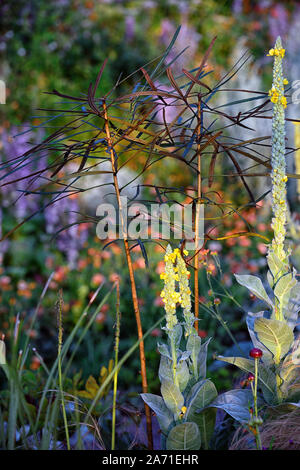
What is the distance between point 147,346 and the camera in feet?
8.18

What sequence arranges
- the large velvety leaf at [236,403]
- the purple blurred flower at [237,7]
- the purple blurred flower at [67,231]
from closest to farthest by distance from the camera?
the large velvety leaf at [236,403] → the purple blurred flower at [67,231] → the purple blurred flower at [237,7]

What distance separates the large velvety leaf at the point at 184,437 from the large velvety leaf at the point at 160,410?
6cm

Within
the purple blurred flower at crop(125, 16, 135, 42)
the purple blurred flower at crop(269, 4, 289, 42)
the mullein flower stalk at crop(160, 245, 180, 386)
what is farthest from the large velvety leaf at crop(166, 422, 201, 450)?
the purple blurred flower at crop(269, 4, 289, 42)

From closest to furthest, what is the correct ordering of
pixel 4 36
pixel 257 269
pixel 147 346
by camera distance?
pixel 147 346 < pixel 257 269 < pixel 4 36

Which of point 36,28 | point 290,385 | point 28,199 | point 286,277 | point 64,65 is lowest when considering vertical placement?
point 290,385

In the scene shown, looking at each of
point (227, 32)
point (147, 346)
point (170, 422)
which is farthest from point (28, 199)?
point (227, 32)

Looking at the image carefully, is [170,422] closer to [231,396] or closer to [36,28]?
[231,396]

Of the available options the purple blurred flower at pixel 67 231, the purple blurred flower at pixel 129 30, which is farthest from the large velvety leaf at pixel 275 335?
the purple blurred flower at pixel 129 30

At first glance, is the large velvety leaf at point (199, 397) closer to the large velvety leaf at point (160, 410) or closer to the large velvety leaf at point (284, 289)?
the large velvety leaf at point (160, 410)

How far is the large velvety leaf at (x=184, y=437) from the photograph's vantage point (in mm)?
1188

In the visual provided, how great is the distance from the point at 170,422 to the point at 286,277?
0.49m

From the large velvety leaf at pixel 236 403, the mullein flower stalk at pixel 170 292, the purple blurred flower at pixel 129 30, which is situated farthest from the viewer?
the purple blurred flower at pixel 129 30

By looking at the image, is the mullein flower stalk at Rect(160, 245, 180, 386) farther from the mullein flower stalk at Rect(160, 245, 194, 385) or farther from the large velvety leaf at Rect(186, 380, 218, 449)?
the large velvety leaf at Rect(186, 380, 218, 449)

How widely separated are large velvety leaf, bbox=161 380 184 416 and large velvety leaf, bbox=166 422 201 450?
70 mm
